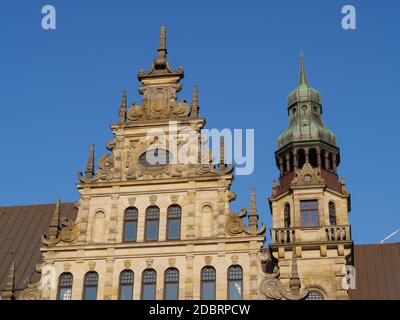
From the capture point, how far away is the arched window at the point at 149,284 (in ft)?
86.9

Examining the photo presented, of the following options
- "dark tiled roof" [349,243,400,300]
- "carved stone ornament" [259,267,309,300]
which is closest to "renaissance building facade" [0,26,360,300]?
"carved stone ornament" [259,267,309,300]

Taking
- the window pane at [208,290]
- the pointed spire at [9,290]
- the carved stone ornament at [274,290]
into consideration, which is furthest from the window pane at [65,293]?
the carved stone ornament at [274,290]

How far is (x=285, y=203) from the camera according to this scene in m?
33.5

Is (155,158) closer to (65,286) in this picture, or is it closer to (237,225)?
(237,225)

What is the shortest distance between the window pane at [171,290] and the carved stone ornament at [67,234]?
4.03 metres

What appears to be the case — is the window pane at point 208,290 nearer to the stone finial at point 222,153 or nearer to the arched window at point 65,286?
the stone finial at point 222,153

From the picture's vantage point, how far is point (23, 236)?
33.1 meters

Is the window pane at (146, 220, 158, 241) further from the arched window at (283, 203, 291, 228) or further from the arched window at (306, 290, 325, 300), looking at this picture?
the arched window at (283, 203, 291, 228)

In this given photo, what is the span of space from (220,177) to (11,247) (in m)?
10.3

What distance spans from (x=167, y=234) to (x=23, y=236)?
339 inches

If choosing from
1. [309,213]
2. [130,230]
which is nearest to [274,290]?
[130,230]

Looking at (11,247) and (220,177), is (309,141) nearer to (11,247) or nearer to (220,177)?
(220,177)
